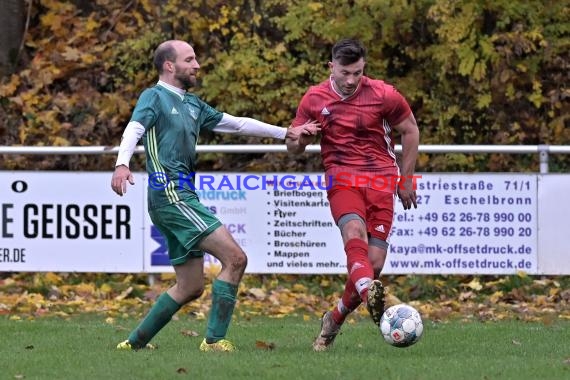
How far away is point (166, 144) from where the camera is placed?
346 inches

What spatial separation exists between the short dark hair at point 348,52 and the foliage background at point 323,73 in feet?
21.8

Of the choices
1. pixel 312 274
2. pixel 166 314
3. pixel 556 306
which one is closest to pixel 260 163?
pixel 312 274

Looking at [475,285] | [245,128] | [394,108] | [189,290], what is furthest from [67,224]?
[394,108]

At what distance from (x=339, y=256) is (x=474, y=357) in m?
5.37

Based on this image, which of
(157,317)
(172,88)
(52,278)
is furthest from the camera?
(52,278)

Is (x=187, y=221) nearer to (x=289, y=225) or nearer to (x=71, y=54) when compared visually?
(x=289, y=225)

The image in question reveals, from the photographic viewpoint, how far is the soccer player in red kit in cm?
909

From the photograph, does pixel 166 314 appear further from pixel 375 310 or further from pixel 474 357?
pixel 474 357

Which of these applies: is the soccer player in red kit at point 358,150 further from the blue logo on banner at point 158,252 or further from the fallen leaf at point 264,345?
the blue logo on banner at point 158,252

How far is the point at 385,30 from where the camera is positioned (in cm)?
1645

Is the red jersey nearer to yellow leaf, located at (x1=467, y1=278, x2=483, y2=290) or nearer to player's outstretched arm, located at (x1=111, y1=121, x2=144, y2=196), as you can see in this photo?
player's outstretched arm, located at (x1=111, y1=121, x2=144, y2=196)

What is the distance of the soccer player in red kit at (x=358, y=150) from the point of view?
909 cm

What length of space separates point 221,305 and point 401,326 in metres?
1.32

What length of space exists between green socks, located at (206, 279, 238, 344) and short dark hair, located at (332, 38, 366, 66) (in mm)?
1735
